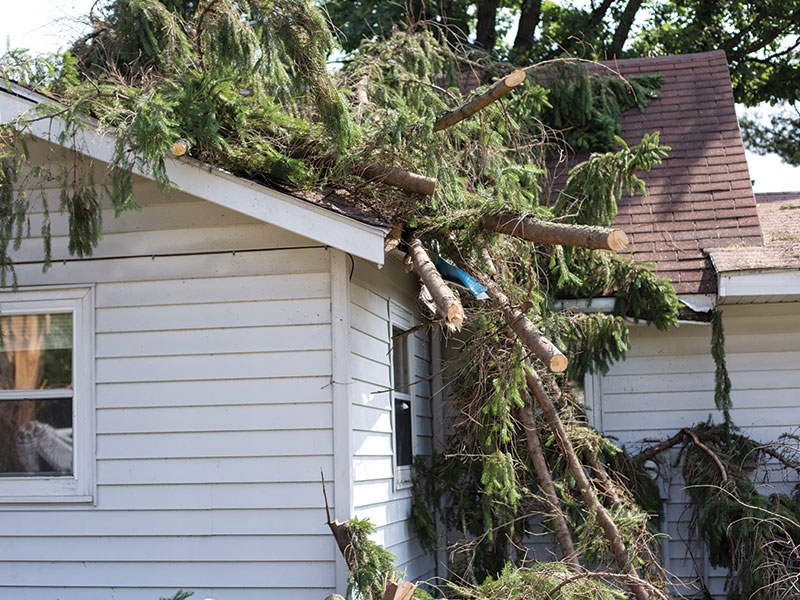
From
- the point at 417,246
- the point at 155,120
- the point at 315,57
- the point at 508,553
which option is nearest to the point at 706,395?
the point at 508,553

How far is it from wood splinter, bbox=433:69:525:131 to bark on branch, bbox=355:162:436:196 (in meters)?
0.39

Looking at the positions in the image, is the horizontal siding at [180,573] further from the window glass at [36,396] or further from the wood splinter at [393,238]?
the wood splinter at [393,238]

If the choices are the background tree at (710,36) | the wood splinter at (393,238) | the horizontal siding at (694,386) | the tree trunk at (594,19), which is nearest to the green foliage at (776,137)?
the background tree at (710,36)

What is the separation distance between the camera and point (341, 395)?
5629 millimetres

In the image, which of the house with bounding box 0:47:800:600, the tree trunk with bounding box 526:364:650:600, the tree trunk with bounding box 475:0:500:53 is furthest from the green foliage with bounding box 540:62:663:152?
the tree trunk with bounding box 475:0:500:53

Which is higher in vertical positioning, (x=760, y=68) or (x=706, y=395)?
(x=760, y=68)

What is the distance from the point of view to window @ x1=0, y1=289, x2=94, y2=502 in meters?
5.97

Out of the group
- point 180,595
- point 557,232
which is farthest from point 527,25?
point 180,595

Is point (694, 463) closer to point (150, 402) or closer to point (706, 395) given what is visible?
point (706, 395)

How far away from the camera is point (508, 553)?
24.2 feet

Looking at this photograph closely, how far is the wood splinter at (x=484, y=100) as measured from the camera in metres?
5.11

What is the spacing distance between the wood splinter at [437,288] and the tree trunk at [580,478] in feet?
3.71

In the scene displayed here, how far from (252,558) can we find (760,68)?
16685 mm

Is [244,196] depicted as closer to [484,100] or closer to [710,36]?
[484,100]
